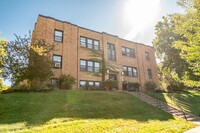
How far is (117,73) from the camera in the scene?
2122 cm

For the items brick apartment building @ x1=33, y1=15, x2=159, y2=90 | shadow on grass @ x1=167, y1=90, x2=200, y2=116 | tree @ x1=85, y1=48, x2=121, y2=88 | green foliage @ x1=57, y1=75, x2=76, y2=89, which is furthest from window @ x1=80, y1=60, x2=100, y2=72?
shadow on grass @ x1=167, y1=90, x2=200, y2=116

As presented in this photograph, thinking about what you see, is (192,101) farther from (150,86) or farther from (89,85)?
(89,85)

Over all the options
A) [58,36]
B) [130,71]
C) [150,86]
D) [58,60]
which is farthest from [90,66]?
[150,86]

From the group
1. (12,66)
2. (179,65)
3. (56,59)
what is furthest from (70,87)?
(179,65)

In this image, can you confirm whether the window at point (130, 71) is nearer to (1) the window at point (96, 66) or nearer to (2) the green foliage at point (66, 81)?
(1) the window at point (96, 66)

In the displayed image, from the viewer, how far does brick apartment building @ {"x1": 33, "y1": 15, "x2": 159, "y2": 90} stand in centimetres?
1681

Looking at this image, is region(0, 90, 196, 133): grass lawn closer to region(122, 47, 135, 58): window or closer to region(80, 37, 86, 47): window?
region(80, 37, 86, 47): window

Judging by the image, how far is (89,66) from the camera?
62.4 ft

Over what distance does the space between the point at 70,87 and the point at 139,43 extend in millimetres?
17657

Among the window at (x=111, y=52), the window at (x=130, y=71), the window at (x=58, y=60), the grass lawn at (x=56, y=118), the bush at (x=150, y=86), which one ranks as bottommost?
the grass lawn at (x=56, y=118)

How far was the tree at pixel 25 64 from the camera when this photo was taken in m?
11.1

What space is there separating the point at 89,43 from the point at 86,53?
195 cm

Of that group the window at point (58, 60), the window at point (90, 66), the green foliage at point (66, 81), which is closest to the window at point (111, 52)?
the window at point (90, 66)

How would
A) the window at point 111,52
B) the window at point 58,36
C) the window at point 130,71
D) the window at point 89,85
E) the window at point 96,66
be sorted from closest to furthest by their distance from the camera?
1. the window at point 58,36
2. the window at point 89,85
3. the window at point 96,66
4. the window at point 111,52
5. the window at point 130,71
